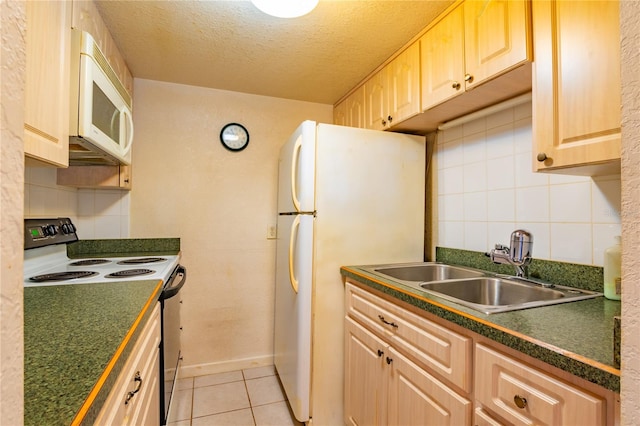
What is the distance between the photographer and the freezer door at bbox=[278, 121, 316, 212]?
5.68ft

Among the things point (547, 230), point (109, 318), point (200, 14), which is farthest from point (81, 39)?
point (547, 230)

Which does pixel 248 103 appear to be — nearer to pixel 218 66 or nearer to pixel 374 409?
pixel 218 66

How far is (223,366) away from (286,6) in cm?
242

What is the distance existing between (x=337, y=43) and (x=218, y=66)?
839mm

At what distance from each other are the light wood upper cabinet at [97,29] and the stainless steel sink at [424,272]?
5.62 ft

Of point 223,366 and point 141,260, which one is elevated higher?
point 141,260

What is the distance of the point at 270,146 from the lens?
101 inches

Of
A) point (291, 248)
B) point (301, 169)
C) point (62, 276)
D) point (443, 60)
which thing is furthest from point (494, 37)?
point (62, 276)

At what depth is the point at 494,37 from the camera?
48.7 inches

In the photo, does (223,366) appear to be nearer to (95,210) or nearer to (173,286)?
(173,286)

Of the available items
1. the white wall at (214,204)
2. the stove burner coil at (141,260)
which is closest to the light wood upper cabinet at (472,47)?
the white wall at (214,204)

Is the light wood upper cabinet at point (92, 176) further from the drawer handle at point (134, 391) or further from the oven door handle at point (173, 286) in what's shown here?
the drawer handle at point (134, 391)

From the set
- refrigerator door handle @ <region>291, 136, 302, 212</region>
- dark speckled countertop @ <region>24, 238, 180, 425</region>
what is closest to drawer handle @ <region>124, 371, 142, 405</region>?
dark speckled countertop @ <region>24, 238, 180, 425</region>

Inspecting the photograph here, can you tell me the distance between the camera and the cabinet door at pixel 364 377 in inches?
55.0
